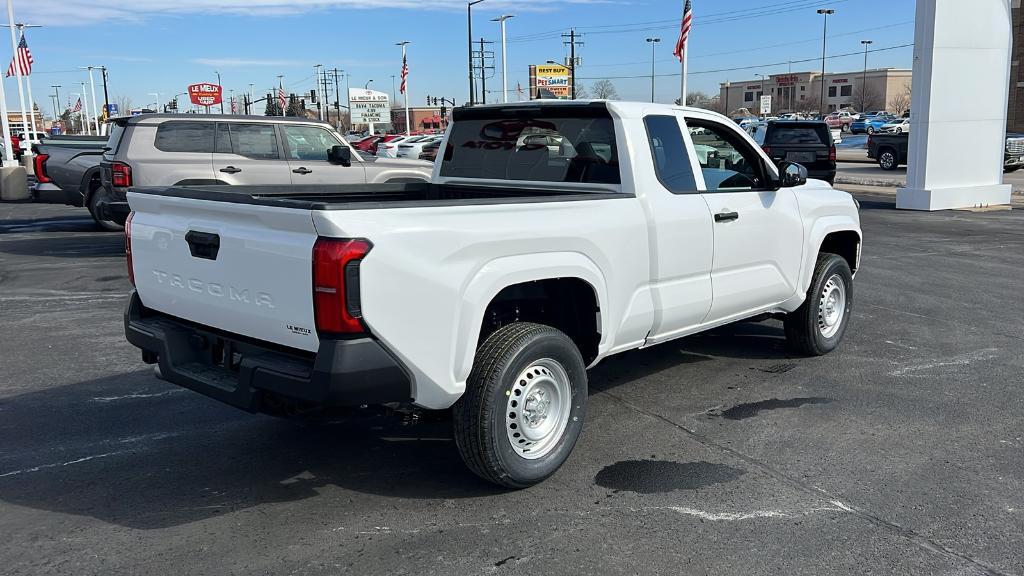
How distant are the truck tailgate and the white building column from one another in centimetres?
1693

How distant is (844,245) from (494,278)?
4.24 metres

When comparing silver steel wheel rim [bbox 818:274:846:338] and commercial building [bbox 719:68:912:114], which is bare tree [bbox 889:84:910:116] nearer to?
commercial building [bbox 719:68:912:114]

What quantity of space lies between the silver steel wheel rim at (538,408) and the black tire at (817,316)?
2816 millimetres

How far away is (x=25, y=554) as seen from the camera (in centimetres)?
358

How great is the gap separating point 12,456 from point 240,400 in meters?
1.88

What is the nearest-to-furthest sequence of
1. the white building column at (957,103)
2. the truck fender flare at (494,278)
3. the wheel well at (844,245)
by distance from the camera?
1. the truck fender flare at (494,278)
2. the wheel well at (844,245)
3. the white building column at (957,103)

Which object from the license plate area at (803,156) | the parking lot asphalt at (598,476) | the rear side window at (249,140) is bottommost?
the parking lot asphalt at (598,476)

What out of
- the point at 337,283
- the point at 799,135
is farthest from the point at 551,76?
the point at 337,283

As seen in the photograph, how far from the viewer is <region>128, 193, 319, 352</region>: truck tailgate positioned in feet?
11.7

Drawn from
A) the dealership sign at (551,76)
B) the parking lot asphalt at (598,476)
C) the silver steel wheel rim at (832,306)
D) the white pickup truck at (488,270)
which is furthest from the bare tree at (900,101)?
the white pickup truck at (488,270)

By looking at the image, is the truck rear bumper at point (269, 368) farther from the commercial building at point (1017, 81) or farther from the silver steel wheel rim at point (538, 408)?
the commercial building at point (1017, 81)

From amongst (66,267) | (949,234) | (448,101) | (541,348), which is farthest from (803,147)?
(448,101)

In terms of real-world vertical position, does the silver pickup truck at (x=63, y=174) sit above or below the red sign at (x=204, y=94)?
below

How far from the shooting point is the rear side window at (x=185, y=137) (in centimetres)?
1196
